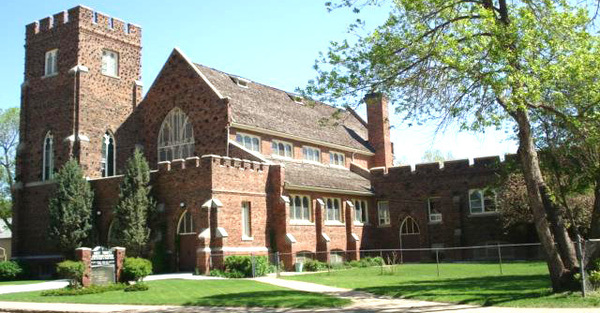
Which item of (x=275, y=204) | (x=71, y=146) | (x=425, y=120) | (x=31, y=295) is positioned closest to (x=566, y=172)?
(x=425, y=120)

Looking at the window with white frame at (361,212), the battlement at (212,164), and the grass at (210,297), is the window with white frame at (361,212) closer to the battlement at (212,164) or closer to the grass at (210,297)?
the battlement at (212,164)

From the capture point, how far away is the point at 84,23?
118 feet

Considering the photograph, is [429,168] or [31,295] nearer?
[31,295]

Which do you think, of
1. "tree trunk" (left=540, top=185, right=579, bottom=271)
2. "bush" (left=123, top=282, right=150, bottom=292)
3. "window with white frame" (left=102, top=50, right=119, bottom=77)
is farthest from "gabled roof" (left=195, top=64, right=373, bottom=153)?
"tree trunk" (left=540, top=185, right=579, bottom=271)

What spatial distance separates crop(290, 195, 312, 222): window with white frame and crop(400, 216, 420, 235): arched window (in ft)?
28.1

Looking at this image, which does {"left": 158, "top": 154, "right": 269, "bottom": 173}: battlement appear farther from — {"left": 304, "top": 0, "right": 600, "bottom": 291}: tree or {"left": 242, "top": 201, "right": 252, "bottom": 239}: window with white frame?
{"left": 304, "top": 0, "right": 600, "bottom": 291}: tree

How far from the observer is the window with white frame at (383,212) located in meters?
40.3

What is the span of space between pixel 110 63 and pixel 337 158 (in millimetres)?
16367

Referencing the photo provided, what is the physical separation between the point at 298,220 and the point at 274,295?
50.1 feet

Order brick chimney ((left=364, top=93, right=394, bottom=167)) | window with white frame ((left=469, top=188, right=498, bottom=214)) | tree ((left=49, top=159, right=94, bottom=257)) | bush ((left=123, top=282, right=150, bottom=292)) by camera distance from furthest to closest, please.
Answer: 1. brick chimney ((left=364, top=93, right=394, bottom=167))
2. window with white frame ((left=469, top=188, right=498, bottom=214))
3. tree ((left=49, top=159, right=94, bottom=257))
4. bush ((left=123, top=282, right=150, bottom=292))

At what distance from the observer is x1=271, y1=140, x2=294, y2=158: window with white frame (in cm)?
3634

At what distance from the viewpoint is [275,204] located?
3170 cm

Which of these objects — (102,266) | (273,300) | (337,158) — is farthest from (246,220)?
(273,300)

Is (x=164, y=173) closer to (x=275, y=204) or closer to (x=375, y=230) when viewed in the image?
(x=275, y=204)
